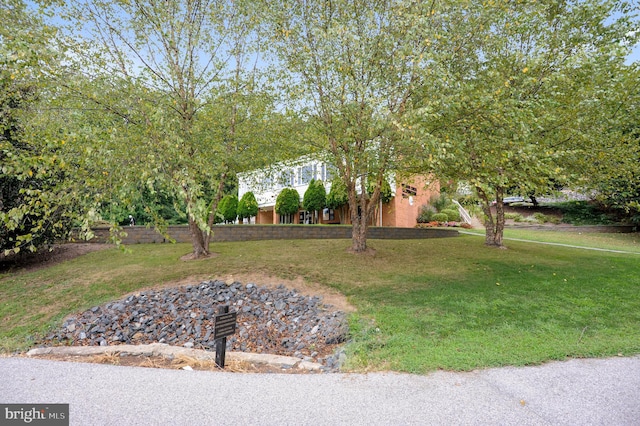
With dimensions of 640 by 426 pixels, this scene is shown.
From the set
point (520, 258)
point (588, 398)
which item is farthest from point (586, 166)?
point (588, 398)

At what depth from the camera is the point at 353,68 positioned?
7.05m

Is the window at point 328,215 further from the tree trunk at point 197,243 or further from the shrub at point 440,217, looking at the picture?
the tree trunk at point 197,243

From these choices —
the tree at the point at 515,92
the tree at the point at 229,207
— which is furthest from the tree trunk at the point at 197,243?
the tree at the point at 229,207

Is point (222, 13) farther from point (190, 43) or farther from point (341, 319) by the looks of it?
point (341, 319)

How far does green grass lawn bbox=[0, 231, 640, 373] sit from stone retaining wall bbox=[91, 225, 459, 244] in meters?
1.83

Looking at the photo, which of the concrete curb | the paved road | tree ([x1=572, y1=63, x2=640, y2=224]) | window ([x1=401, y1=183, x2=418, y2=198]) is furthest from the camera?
window ([x1=401, y1=183, x2=418, y2=198])

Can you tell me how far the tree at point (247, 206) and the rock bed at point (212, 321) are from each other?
671 inches

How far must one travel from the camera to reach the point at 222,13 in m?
9.58

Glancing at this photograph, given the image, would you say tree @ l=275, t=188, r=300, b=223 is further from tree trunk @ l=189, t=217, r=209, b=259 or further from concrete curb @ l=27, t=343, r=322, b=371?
concrete curb @ l=27, t=343, r=322, b=371

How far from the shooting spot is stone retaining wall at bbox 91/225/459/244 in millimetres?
14461

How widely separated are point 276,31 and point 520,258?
938cm

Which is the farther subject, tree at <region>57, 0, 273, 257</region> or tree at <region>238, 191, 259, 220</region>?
tree at <region>238, 191, 259, 220</region>

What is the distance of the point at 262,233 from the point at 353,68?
31.9 ft

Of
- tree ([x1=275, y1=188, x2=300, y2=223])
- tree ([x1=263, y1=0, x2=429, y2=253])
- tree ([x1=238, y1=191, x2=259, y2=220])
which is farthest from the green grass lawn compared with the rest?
tree ([x1=238, y1=191, x2=259, y2=220])
